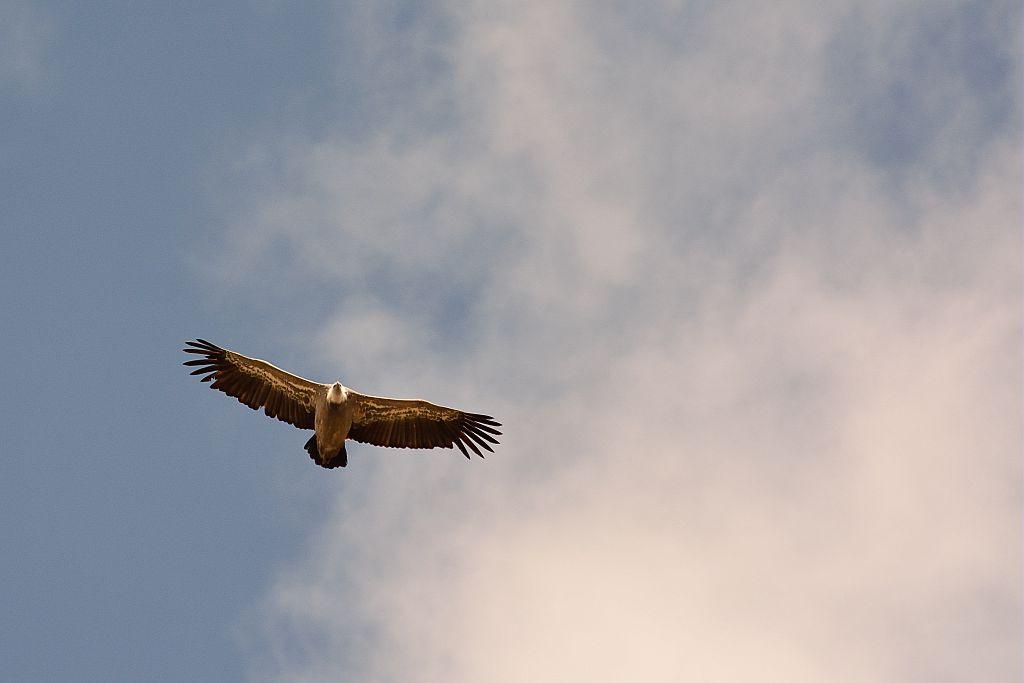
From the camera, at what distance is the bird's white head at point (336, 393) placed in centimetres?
3584

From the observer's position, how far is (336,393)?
1411 inches

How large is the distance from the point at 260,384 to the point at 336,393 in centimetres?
236

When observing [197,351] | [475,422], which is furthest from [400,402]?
[197,351]

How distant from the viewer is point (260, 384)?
36.8m

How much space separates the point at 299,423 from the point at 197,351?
11.0 feet

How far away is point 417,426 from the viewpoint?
38000 millimetres

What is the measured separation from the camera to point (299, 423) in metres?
36.9

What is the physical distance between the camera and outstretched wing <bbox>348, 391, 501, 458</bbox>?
37.3 meters

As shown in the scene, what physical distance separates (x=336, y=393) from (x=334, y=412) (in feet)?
1.85

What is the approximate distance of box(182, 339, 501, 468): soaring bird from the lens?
36188 millimetres

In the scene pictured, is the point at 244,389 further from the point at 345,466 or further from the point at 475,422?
the point at 475,422

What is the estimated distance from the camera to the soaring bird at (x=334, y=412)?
119 feet

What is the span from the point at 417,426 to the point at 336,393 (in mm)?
3100

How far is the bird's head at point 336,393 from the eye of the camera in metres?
35.8
